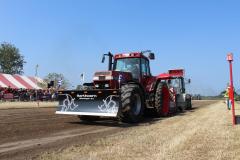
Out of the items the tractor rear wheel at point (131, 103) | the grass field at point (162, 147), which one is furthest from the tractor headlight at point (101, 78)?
the grass field at point (162, 147)

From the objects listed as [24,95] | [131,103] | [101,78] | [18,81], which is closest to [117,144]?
[131,103]

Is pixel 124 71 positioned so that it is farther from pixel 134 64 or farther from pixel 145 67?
pixel 145 67

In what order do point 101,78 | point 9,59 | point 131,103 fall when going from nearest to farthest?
point 131,103 → point 101,78 → point 9,59

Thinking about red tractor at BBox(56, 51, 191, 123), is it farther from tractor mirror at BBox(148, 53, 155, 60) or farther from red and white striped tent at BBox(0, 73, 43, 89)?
red and white striped tent at BBox(0, 73, 43, 89)

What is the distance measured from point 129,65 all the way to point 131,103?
2442mm

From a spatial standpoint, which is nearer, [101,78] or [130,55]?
[101,78]

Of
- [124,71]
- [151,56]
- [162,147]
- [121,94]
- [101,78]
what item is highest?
[151,56]

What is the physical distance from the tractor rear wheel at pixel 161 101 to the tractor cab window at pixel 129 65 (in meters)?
1.18

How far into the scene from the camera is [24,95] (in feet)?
128

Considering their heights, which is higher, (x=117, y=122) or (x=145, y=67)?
(x=145, y=67)

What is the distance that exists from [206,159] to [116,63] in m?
9.42

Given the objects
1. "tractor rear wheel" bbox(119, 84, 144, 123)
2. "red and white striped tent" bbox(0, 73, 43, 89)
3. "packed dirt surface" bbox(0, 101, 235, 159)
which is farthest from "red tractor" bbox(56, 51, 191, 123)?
"red and white striped tent" bbox(0, 73, 43, 89)

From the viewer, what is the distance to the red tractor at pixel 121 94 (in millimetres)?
12742

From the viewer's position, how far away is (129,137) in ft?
29.8
